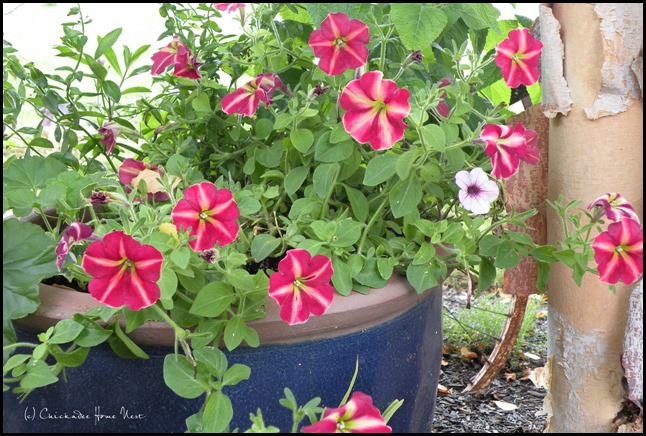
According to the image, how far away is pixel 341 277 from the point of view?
3.19 ft

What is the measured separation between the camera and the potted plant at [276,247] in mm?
845

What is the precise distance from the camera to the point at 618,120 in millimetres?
1076

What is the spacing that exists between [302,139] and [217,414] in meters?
0.41

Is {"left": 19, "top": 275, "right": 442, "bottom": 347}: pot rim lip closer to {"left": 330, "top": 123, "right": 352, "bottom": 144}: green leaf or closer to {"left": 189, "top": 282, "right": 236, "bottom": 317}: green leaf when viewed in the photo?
{"left": 189, "top": 282, "right": 236, "bottom": 317}: green leaf

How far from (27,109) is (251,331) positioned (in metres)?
2.47

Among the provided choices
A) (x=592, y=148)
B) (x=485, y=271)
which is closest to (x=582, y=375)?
(x=485, y=271)

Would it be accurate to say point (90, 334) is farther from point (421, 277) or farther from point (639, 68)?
point (639, 68)

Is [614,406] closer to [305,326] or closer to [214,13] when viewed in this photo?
[305,326]

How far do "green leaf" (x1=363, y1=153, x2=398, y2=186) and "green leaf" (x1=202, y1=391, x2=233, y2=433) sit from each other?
1.11 feet

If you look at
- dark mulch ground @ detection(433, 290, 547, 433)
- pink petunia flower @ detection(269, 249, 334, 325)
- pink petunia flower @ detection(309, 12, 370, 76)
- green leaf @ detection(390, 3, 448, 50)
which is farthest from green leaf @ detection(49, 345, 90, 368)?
dark mulch ground @ detection(433, 290, 547, 433)

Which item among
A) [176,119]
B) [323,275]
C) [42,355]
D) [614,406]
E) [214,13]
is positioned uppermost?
[214,13]

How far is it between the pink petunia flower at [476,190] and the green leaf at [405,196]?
0.06 metres

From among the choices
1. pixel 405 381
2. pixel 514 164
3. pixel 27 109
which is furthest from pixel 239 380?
pixel 27 109

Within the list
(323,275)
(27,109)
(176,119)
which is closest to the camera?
(323,275)
